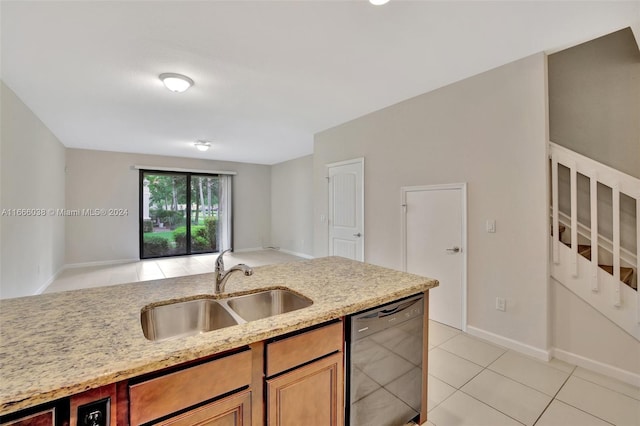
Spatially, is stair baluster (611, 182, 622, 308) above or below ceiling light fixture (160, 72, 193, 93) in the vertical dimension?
below

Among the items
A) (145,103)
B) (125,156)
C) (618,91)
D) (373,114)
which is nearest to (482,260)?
(618,91)

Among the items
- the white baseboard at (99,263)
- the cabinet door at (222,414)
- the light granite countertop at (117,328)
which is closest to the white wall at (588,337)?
the light granite countertop at (117,328)

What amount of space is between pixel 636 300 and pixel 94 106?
19.8 feet

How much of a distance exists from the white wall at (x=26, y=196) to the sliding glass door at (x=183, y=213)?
1.83m

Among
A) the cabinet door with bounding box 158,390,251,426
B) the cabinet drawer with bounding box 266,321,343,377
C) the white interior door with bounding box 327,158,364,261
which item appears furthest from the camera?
the white interior door with bounding box 327,158,364,261

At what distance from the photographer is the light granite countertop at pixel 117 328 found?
0.78m

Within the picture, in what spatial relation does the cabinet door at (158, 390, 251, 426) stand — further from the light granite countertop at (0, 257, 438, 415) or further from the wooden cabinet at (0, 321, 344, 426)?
the light granite countertop at (0, 257, 438, 415)

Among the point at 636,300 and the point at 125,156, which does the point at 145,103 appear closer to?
the point at 125,156

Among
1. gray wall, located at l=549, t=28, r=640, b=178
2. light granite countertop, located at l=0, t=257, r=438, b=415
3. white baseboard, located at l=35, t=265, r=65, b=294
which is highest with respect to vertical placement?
gray wall, located at l=549, t=28, r=640, b=178

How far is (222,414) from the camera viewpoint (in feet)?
3.36

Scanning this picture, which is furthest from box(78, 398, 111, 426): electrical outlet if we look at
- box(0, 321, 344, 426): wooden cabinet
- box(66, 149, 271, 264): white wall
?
box(66, 149, 271, 264): white wall

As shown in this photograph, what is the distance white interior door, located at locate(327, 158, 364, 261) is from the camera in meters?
4.27

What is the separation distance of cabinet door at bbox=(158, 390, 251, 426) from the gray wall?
12.2 feet

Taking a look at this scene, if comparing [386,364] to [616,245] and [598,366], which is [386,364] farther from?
[616,245]
